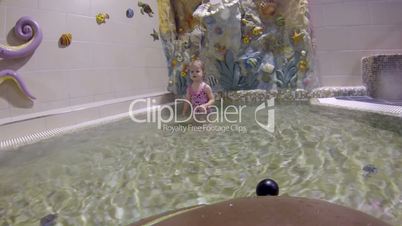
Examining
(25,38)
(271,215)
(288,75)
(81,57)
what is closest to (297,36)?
(288,75)

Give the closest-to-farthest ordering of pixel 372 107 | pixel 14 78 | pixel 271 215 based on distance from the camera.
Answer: pixel 271 215 → pixel 14 78 → pixel 372 107

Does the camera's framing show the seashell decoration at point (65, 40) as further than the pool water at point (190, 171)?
Yes

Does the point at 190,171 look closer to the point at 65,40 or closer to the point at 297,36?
the point at 65,40

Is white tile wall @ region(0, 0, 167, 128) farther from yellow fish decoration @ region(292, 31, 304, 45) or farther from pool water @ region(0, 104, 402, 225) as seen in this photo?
yellow fish decoration @ region(292, 31, 304, 45)

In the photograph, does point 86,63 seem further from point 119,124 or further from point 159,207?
point 159,207

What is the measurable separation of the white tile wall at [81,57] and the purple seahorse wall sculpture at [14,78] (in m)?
0.06

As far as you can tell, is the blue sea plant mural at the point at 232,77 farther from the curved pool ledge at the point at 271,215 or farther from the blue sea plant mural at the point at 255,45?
the curved pool ledge at the point at 271,215

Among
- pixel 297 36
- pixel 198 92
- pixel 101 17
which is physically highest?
pixel 101 17

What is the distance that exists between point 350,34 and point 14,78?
6222mm

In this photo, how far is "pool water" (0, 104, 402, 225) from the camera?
150 centimetres

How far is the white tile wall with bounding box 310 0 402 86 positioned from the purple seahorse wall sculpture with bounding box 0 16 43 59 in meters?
5.22

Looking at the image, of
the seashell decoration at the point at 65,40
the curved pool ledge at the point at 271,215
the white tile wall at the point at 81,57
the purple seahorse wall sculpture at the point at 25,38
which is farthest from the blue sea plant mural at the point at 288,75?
the curved pool ledge at the point at 271,215

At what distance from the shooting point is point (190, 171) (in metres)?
1.99

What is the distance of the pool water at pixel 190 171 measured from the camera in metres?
1.50
